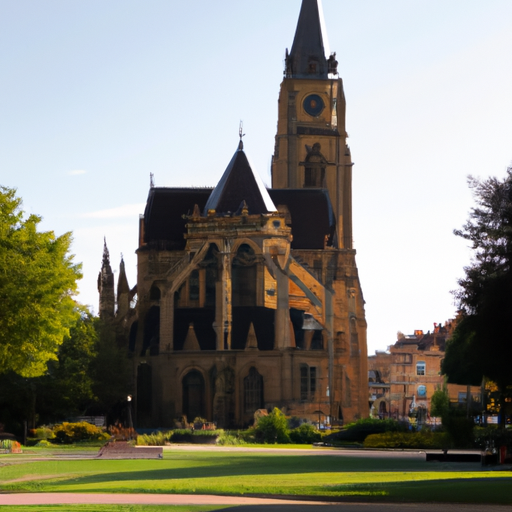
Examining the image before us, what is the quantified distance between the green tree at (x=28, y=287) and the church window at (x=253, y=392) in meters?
36.5

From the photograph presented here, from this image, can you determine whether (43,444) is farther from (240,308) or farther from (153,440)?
(240,308)

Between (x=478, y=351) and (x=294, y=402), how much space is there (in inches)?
1665

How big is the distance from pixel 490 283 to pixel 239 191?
53.8m

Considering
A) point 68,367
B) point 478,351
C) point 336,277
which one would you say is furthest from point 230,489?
point 336,277

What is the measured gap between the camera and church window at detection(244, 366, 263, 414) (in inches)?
3396

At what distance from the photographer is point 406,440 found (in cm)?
5241

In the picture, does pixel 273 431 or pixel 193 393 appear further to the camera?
pixel 193 393

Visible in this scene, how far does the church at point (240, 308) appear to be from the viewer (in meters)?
86.7

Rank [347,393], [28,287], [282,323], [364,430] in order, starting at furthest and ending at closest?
[347,393] → [282,323] → [364,430] → [28,287]

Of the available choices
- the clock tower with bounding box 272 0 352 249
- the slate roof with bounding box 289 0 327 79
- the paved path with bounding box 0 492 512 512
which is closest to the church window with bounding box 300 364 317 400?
the clock tower with bounding box 272 0 352 249

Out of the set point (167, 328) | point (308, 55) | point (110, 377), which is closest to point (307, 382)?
point (167, 328)

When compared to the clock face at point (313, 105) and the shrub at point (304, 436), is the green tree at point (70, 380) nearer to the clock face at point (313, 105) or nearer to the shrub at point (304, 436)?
the shrub at point (304, 436)

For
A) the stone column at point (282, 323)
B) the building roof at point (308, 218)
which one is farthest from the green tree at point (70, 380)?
the building roof at point (308, 218)

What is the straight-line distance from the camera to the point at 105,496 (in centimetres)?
2636
